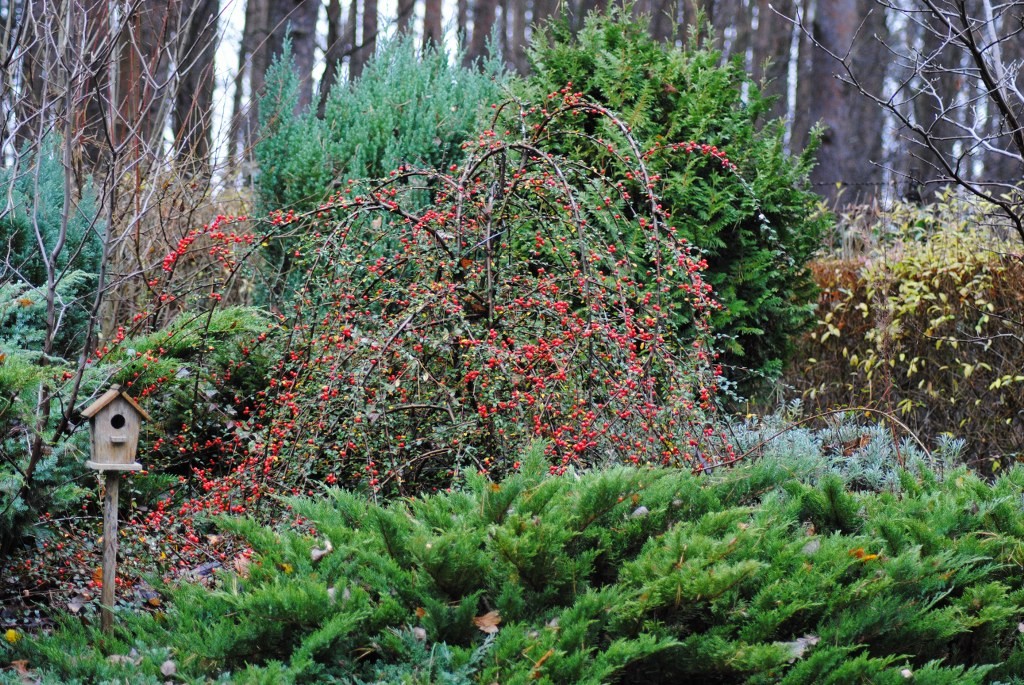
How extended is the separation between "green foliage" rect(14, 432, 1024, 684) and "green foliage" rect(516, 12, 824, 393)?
253 cm

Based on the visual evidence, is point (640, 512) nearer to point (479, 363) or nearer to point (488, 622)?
point (488, 622)

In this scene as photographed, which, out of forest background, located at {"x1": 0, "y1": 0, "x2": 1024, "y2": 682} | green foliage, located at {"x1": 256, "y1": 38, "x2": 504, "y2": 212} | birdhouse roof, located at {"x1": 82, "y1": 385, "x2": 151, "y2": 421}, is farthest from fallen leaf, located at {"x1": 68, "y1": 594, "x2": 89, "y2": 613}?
green foliage, located at {"x1": 256, "y1": 38, "x2": 504, "y2": 212}

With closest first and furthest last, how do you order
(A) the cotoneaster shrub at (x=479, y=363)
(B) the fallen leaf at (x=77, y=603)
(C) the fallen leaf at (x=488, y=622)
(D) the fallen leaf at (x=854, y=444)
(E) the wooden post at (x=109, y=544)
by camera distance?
(C) the fallen leaf at (x=488, y=622) < (E) the wooden post at (x=109, y=544) < (B) the fallen leaf at (x=77, y=603) < (A) the cotoneaster shrub at (x=479, y=363) < (D) the fallen leaf at (x=854, y=444)

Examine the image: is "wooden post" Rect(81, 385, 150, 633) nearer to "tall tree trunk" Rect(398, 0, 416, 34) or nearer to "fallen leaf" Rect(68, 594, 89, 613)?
"fallen leaf" Rect(68, 594, 89, 613)

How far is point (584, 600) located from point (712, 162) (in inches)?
140

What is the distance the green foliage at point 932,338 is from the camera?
567 cm

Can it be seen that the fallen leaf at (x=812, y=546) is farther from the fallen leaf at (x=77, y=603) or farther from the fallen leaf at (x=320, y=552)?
the fallen leaf at (x=77, y=603)

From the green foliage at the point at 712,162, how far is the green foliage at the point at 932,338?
0.97 metres

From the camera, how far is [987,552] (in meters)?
2.62

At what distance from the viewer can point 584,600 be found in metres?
2.21

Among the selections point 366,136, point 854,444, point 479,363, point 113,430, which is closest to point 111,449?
point 113,430

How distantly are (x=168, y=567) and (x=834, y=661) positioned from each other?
2432 mm

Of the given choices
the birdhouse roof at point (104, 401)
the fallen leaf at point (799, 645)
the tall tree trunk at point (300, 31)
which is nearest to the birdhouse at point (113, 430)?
the birdhouse roof at point (104, 401)

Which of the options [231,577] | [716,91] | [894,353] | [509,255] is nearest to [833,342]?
[894,353]
